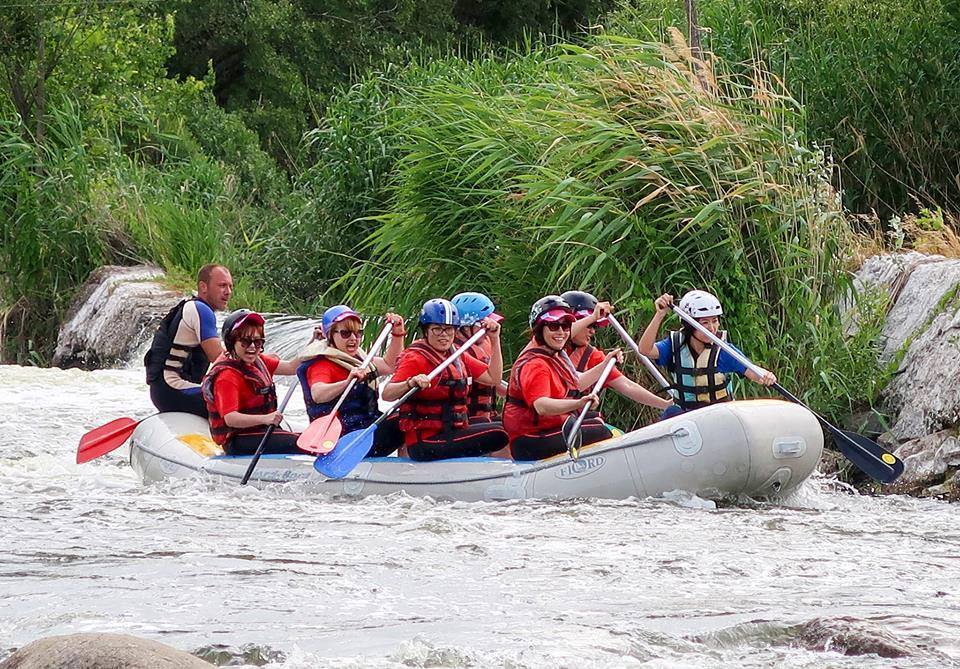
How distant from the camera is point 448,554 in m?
6.38

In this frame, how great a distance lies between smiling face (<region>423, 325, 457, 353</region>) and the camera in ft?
26.5

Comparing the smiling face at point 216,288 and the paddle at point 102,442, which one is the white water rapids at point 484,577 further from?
the smiling face at point 216,288

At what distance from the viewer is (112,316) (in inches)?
558

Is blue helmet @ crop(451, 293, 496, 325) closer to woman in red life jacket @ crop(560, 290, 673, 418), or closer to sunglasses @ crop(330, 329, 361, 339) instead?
woman in red life jacket @ crop(560, 290, 673, 418)

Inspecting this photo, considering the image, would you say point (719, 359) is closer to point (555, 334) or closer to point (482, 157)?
point (555, 334)

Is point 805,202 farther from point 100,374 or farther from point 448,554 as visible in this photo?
point 100,374

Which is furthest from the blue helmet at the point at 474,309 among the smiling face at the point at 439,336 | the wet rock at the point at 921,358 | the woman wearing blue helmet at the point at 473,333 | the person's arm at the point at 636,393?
the wet rock at the point at 921,358

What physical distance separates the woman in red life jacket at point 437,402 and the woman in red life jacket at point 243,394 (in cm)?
75

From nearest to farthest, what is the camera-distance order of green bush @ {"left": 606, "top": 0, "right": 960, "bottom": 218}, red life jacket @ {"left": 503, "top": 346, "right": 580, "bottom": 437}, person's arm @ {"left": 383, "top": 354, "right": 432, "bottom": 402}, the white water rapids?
1. the white water rapids
2. red life jacket @ {"left": 503, "top": 346, "right": 580, "bottom": 437}
3. person's arm @ {"left": 383, "top": 354, "right": 432, "bottom": 402}
4. green bush @ {"left": 606, "top": 0, "right": 960, "bottom": 218}

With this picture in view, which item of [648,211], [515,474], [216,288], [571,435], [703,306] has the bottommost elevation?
[515,474]

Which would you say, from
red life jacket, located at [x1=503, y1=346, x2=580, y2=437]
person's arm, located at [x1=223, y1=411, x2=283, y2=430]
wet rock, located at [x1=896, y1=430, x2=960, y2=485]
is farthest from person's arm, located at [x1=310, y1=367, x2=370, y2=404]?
wet rock, located at [x1=896, y1=430, x2=960, y2=485]

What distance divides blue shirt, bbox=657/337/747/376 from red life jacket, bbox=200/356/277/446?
213cm

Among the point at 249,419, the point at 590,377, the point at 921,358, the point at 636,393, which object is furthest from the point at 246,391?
the point at 921,358

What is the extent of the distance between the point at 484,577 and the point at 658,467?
186cm
